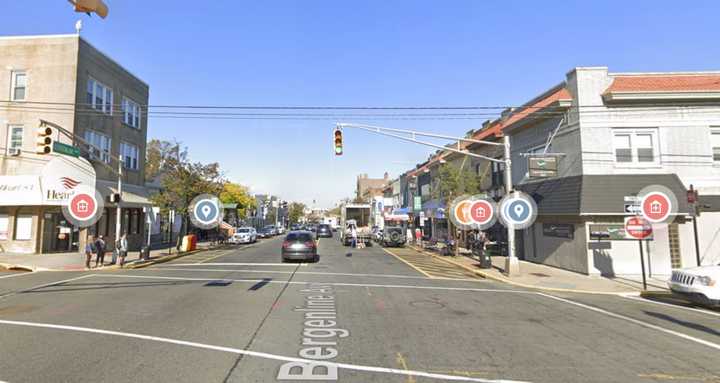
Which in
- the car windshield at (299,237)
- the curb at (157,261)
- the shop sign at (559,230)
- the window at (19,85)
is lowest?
the curb at (157,261)

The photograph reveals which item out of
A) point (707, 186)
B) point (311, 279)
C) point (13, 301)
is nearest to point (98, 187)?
point (13, 301)

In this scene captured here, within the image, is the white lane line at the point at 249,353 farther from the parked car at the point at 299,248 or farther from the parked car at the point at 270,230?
the parked car at the point at 270,230

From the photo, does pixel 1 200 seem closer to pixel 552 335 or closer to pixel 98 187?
pixel 98 187

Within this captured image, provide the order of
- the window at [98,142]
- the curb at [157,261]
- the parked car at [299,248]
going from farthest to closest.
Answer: the window at [98,142]
the parked car at [299,248]
the curb at [157,261]

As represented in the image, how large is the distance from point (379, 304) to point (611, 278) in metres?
12.0

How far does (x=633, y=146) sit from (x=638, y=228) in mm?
5877

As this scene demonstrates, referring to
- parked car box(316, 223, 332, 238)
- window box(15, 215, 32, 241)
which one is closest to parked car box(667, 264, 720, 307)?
window box(15, 215, 32, 241)

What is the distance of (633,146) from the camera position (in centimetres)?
1775

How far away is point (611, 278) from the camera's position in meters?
16.6

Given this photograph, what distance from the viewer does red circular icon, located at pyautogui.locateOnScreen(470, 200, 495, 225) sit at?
83.6 feet

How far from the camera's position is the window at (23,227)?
23.3m

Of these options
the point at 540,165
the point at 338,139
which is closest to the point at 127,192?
the point at 338,139

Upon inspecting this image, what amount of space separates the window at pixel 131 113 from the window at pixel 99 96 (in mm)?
1373

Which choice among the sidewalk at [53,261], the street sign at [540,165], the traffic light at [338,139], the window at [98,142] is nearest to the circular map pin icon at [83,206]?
the sidewalk at [53,261]
